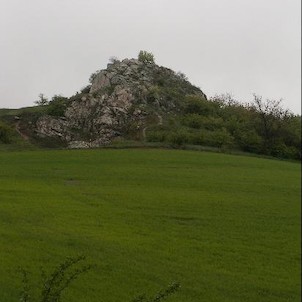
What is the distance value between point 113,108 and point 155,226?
53.8 meters

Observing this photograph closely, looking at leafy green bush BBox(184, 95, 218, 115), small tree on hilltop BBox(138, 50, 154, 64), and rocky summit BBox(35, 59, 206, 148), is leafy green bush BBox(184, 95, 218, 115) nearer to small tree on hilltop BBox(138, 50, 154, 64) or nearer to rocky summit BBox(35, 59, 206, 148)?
rocky summit BBox(35, 59, 206, 148)

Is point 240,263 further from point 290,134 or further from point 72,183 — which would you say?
point 290,134

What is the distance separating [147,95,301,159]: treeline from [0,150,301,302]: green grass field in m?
11.5

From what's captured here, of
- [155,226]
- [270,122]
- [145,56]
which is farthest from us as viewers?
[145,56]

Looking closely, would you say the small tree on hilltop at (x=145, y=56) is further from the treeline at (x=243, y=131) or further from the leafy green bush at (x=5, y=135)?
the leafy green bush at (x=5, y=135)

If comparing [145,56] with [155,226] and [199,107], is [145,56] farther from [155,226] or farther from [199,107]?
[155,226]

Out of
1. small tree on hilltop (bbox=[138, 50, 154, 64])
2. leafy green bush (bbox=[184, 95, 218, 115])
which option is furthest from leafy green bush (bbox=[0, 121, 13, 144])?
small tree on hilltop (bbox=[138, 50, 154, 64])

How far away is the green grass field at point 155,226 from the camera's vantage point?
1711cm

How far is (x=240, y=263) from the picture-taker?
1961 cm

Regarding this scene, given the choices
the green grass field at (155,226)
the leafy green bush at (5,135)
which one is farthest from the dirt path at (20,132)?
the green grass field at (155,226)

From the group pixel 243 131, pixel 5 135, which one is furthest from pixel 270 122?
pixel 5 135

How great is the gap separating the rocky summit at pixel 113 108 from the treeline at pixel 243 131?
189 inches

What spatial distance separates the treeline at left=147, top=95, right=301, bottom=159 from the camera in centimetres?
5812

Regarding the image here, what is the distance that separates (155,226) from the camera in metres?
25.3
